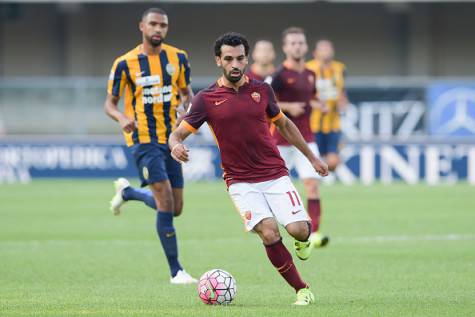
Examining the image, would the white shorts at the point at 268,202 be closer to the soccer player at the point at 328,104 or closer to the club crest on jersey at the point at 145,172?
the club crest on jersey at the point at 145,172

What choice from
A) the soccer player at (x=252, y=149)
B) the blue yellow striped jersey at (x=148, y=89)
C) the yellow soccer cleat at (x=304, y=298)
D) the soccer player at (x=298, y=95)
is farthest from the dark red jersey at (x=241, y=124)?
the soccer player at (x=298, y=95)

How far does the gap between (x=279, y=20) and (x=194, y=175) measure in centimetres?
1013

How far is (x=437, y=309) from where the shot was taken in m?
8.59

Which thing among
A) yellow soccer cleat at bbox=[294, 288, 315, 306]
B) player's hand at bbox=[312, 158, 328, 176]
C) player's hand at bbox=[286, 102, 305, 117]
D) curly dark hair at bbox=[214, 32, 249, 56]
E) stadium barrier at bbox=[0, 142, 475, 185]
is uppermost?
curly dark hair at bbox=[214, 32, 249, 56]

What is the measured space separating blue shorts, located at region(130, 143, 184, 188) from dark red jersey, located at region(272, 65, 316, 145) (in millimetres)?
2938

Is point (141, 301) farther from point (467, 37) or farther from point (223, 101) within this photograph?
point (467, 37)

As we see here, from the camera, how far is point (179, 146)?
8.65 meters

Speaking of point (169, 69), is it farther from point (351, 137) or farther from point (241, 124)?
point (351, 137)

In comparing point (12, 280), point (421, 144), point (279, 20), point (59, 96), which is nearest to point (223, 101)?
point (12, 280)

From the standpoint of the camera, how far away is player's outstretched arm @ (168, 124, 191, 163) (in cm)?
861

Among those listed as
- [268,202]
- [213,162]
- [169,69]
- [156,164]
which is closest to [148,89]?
[169,69]

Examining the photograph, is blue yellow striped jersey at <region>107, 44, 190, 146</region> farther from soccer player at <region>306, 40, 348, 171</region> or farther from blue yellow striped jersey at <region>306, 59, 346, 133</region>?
blue yellow striped jersey at <region>306, 59, 346, 133</region>

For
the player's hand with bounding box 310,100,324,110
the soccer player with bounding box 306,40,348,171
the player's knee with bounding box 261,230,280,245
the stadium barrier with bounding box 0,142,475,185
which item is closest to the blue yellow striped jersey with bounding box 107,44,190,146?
the player's knee with bounding box 261,230,280,245

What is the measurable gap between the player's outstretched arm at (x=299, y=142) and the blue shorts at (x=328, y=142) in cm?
750
